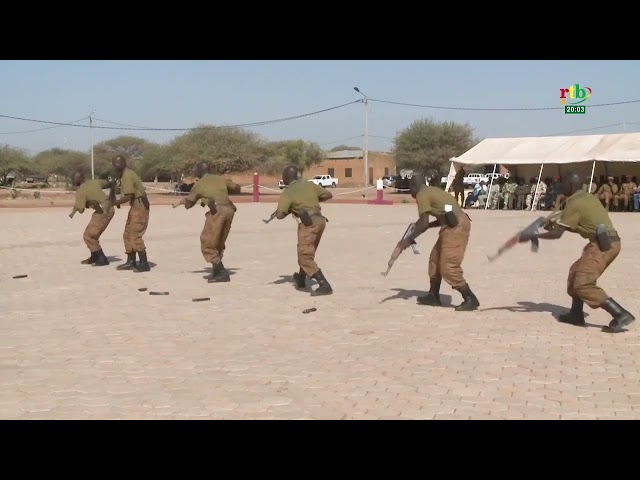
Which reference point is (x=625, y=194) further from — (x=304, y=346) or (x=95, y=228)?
(x=304, y=346)

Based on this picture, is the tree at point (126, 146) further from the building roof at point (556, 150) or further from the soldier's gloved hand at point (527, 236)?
the soldier's gloved hand at point (527, 236)

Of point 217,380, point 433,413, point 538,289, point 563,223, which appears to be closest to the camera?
point 433,413

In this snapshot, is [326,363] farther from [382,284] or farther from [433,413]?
[382,284]

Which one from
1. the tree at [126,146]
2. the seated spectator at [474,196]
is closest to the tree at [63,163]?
the tree at [126,146]

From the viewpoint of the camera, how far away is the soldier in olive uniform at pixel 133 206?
12.7 m

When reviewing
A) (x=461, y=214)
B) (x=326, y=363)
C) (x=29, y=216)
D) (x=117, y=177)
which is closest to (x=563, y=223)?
(x=461, y=214)

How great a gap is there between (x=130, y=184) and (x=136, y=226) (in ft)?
2.28

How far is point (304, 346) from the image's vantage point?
7.53 m

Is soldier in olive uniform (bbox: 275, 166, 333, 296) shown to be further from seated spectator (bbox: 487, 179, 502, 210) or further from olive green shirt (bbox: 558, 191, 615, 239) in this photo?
seated spectator (bbox: 487, 179, 502, 210)

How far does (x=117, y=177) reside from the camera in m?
13.7

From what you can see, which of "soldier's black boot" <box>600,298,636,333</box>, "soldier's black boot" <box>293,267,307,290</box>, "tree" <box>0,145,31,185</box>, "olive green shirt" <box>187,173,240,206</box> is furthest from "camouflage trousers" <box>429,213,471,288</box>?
"tree" <box>0,145,31,185</box>

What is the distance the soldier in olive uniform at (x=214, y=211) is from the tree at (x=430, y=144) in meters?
57.7

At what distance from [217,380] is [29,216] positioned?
2376 cm

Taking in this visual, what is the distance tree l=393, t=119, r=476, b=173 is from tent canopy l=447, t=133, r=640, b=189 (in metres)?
33.1
